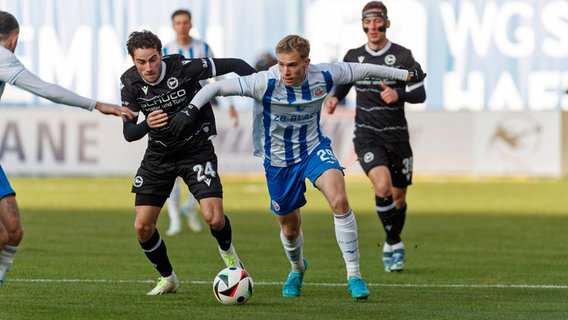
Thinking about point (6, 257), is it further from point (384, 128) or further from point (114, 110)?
point (384, 128)

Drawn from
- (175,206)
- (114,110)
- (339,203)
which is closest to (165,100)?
(114,110)

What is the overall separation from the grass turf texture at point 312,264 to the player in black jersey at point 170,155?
46cm

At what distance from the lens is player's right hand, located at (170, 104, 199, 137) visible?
884cm

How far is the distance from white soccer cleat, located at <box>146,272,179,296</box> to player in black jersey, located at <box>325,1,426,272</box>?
2665 millimetres

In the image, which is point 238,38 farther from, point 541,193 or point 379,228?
point 379,228

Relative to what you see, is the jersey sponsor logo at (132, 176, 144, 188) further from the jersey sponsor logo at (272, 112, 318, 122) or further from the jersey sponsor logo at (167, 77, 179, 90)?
the jersey sponsor logo at (272, 112, 318, 122)

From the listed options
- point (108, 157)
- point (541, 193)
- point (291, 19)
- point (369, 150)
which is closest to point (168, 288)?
point (369, 150)

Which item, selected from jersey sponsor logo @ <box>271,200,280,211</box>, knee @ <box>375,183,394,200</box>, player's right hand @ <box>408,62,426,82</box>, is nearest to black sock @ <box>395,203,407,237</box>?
knee @ <box>375,183,394,200</box>

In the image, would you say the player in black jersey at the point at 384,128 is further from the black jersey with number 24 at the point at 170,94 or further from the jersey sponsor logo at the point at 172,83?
the jersey sponsor logo at the point at 172,83

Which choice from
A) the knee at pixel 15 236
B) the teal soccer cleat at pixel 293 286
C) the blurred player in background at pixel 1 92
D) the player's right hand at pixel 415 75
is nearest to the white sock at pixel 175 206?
the teal soccer cleat at pixel 293 286

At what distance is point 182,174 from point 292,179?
2.94ft

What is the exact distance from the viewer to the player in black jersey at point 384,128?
470 inches

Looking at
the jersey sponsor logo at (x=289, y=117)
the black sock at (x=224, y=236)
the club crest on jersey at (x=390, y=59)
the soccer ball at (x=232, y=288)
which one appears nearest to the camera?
the soccer ball at (x=232, y=288)

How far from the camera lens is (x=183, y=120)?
29.1ft
